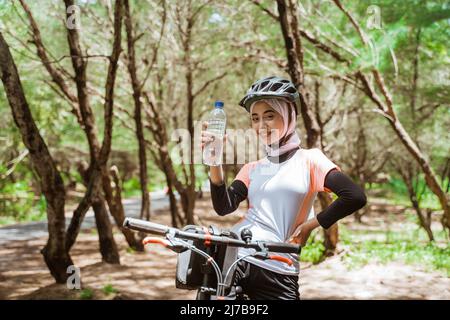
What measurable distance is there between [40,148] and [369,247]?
7.60 metres

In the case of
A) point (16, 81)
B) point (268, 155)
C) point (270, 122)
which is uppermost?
point (16, 81)

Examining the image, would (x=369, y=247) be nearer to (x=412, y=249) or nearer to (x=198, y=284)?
(x=412, y=249)

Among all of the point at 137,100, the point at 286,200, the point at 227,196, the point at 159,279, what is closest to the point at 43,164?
the point at 159,279

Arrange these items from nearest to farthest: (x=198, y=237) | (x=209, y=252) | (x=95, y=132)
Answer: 1. (x=198, y=237)
2. (x=209, y=252)
3. (x=95, y=132)

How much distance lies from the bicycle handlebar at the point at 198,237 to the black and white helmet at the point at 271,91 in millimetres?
774

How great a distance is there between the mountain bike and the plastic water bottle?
14.1 inches

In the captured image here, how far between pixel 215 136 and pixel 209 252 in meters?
0.55

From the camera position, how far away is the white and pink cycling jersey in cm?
238

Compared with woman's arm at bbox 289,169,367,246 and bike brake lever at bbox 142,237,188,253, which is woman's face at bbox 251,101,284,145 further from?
bike brake lever at bbox 142,237,188,253

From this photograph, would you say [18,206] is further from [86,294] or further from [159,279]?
[86,294]

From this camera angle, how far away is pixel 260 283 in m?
2.35

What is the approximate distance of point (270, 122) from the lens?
8.25ft

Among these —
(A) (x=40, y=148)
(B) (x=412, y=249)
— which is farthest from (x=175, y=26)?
(B) (x=412, y=249)

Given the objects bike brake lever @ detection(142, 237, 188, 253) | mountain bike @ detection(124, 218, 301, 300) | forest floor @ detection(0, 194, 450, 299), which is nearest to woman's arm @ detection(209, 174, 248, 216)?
mountain bike @ detection(124, 218, 301, 300)
